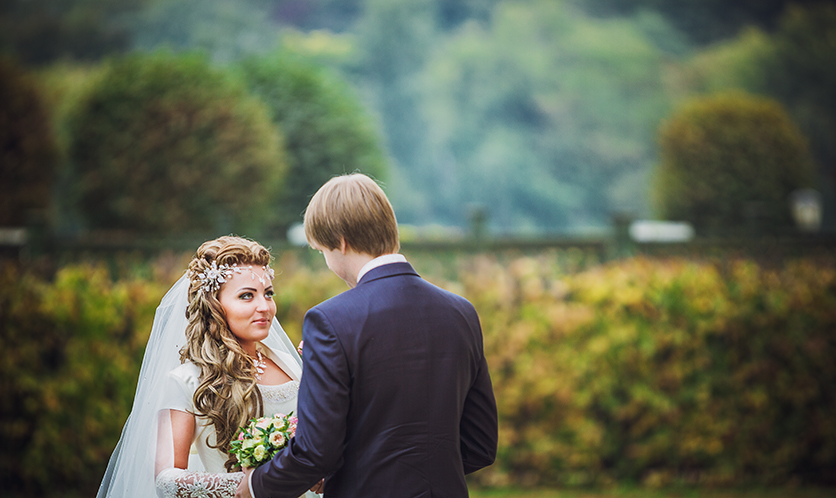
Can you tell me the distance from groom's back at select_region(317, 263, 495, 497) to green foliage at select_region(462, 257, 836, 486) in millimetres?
3206

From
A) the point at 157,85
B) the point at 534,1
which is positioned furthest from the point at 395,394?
the point at 534,1

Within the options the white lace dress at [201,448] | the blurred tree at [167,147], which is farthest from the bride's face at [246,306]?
the blurred tree at [167,147]

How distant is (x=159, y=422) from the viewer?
74.1 inches

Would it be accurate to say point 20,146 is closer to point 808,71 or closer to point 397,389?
point 397,389

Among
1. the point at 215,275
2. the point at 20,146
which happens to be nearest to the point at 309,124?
the point at 20,146

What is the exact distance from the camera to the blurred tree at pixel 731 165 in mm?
16938

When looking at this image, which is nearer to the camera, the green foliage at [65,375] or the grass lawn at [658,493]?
the green foliage at [65,375]

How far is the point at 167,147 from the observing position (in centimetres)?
1184

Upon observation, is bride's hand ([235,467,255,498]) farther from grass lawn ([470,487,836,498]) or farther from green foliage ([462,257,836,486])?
grass lawn ([470,487,836,498])

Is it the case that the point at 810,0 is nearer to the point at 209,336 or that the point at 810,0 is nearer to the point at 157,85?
the point at 157,85

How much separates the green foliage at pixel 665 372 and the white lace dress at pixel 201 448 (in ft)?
9.66

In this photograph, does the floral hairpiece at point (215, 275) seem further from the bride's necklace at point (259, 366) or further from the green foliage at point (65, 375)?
the green foliage at point (65, 375)

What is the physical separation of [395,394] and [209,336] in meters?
0.67

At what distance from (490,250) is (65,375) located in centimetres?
359
